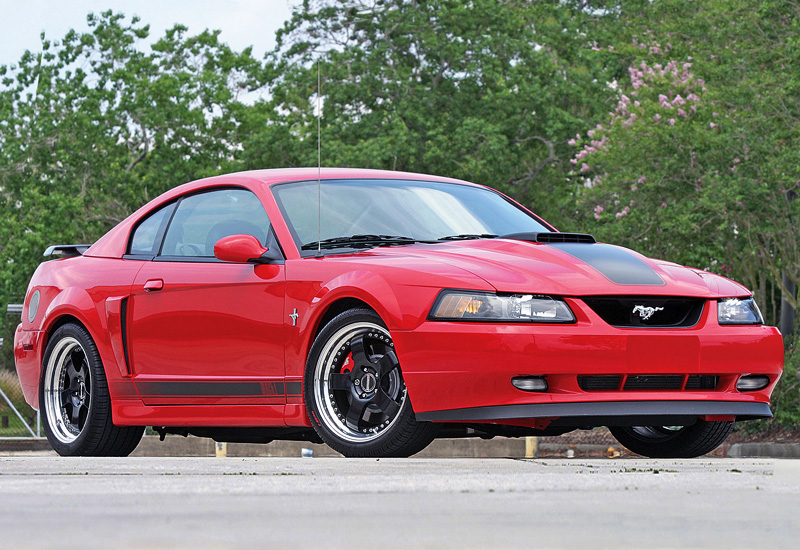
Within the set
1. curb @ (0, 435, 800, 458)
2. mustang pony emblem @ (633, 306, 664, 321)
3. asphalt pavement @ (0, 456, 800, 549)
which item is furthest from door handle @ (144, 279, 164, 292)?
curb @ (0, 435, 800, 458)

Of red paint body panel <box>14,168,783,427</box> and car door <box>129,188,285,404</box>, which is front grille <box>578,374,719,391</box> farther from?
car door <box>129,188,285,404</box>

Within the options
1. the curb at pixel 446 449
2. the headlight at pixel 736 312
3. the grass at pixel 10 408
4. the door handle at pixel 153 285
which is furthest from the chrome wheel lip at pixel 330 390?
the grass at pixel 10 408

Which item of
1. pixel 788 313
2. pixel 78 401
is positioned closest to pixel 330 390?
pixel 78 401

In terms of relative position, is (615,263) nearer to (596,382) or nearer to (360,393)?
(596,382)

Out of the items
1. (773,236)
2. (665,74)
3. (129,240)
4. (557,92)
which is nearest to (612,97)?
(557,92)

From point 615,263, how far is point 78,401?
3468 millimetres

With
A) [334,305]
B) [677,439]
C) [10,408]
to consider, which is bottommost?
[10,408]

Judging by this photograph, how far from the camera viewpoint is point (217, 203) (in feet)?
25.5

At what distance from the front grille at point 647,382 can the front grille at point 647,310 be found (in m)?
0.24

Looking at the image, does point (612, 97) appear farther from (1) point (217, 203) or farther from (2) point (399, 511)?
(2) point (399, 511)

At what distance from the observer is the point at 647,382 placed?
245 inches

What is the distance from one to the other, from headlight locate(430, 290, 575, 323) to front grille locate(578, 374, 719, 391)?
0.30m

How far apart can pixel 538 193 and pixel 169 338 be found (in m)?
32.1

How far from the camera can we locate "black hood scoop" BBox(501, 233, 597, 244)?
692 centimetres
